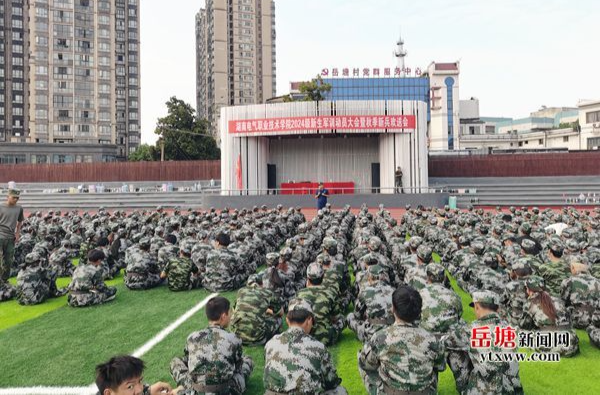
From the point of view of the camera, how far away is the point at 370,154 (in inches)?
1221

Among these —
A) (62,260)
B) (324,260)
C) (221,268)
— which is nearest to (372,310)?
(324,260)

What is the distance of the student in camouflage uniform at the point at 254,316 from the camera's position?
5.88m

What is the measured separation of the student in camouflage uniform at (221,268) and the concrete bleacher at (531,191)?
63.9 feet

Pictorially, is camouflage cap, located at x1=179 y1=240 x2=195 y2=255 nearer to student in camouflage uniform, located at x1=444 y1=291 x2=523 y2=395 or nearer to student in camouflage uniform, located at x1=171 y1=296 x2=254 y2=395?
student in camouflage uniform, located at x1=171 y1=296 x2=254 y2=395

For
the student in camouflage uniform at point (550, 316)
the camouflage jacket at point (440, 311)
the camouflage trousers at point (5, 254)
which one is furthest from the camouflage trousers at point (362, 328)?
the camouflage trousers at point (5, 254)

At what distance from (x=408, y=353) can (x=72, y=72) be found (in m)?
73.4

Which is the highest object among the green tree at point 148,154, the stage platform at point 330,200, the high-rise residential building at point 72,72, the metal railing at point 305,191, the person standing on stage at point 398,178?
the high-rise residential building at point 72,72

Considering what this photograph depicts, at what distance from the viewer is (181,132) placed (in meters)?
46.6

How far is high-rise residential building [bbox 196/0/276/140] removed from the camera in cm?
9869

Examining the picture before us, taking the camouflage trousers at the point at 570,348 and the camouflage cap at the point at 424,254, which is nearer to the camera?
the camouflage trousers at the point at 570,348

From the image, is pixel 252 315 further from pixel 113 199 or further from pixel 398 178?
pixel 113 199

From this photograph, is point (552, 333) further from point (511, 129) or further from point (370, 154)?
point (511, 129)

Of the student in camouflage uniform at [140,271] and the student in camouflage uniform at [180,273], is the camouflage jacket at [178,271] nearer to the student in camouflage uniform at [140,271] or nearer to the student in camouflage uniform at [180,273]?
the student in camouflage uniform at [180,273]

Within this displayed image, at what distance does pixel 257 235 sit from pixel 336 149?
66.3 ft
